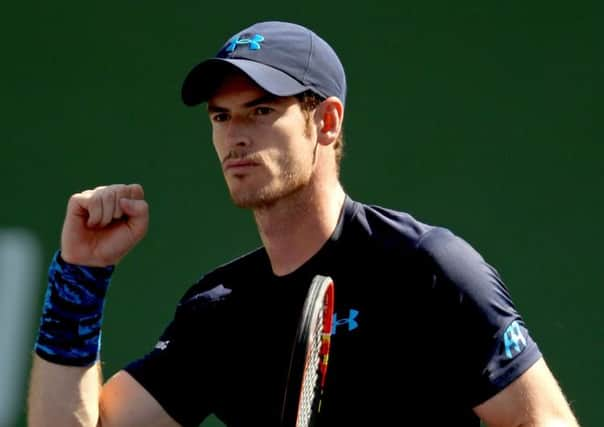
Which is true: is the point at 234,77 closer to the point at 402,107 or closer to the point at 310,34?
the point at 310,34

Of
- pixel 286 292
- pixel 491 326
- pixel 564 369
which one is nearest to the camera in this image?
pixel 491 326

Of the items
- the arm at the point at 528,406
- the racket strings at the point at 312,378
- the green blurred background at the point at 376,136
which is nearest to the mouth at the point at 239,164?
the racket strings at the point at 312,378

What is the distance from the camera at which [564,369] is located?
16.1 ft

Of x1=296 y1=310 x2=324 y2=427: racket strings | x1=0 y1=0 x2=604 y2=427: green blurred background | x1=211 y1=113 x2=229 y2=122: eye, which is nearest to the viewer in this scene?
x1=296 y1=310 x2=324 y2=427: racket strings

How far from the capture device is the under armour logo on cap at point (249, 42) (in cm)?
287

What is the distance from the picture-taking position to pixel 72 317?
2910 millimetres

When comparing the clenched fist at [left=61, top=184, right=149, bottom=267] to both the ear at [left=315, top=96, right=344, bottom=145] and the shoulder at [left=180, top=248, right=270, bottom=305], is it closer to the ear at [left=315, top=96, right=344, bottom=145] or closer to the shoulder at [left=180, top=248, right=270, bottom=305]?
the shoulder at [left=180, top=248, right=270, bottom=305]

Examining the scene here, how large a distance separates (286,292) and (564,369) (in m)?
2.37

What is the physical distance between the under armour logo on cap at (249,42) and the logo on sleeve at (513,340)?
84cm

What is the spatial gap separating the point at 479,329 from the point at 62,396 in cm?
97

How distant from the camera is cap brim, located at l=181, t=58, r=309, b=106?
2.76 m

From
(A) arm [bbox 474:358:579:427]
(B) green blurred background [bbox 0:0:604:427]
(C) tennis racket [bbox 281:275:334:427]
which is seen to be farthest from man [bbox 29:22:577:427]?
(B) green blurred background [bbox 0:0:604:427]

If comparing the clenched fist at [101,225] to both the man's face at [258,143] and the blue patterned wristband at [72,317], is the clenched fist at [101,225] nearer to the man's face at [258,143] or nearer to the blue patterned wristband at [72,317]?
the blue patterned wristband at [72,317]

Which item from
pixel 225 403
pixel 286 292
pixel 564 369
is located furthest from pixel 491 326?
pixel 564 369
